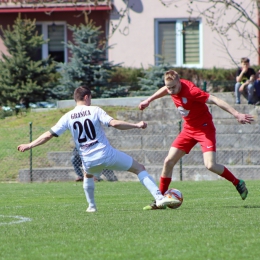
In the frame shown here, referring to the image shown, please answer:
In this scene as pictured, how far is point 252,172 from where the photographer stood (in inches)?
723

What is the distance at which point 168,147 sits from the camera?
20.9 metres

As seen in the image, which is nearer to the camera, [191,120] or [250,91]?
[191,120]

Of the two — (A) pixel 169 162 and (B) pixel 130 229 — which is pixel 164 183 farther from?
(B) pixel 130 229

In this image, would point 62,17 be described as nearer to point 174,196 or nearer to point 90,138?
point 174,196

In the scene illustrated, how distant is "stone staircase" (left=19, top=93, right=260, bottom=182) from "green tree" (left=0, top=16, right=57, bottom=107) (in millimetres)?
4504

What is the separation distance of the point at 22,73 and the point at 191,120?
15868 mm

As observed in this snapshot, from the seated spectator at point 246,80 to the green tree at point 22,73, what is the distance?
22.9 feet

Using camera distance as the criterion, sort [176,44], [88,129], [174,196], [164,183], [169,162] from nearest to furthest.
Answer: [88,129] < [174,196] < [169,162] < [164,183] < [176,44]

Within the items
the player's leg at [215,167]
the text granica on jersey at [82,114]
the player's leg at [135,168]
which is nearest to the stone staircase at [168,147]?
the player's leg at [215,167]

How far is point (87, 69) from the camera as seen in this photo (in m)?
26.2

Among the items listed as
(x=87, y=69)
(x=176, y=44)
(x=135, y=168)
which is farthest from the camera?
(x=176, y=44)

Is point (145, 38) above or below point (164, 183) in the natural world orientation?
above

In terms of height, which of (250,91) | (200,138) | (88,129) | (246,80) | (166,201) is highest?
(246,80)

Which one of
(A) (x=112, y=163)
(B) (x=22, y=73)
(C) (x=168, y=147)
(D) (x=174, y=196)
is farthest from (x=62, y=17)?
(A) (x=112, y=163)
